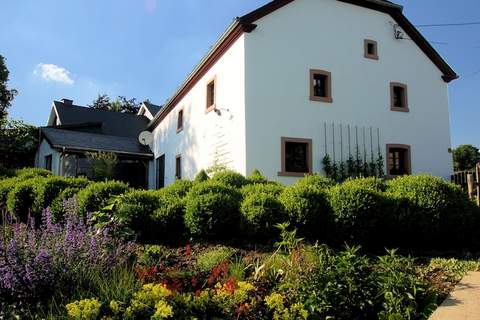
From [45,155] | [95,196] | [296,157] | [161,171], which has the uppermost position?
[45,155]

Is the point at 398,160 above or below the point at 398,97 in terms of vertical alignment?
below

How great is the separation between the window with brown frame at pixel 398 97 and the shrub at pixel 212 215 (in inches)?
479

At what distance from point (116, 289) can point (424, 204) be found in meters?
4.74

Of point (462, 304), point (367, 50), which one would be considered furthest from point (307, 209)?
point (367, 50)

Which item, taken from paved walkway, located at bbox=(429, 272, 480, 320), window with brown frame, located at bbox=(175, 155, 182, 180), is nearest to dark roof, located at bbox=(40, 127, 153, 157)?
window with brown frame, located at bbox=(175, 155, 182, 180)

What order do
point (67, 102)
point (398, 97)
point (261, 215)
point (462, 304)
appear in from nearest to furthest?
point (462, 304) → point (261, 215) → point (398, 97) → point (67, 102)

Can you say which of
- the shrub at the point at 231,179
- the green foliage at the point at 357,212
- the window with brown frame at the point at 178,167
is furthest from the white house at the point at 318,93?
the green foliage at the point at 357,212

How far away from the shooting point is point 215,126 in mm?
16578

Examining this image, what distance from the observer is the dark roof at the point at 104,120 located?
3028cm

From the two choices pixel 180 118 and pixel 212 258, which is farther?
pixel 180 118

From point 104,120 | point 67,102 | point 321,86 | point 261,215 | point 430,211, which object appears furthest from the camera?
point 67,102

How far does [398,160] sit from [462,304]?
→ 1366 centimetres

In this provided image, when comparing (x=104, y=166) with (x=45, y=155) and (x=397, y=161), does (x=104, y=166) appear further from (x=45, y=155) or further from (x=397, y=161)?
(x=397, y=161)

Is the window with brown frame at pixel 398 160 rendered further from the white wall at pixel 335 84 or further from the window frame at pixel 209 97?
the window frame at pixel 209 97
